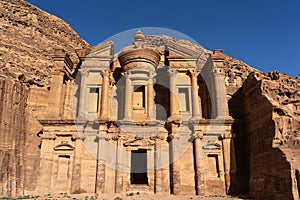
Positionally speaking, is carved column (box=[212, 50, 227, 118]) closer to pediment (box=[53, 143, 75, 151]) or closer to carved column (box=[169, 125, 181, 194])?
carved column (box=[169, 125, 181, 194])

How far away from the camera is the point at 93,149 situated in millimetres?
21062

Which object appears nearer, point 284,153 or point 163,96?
point 284,153

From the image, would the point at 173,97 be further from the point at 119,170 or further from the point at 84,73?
the point at 84,73

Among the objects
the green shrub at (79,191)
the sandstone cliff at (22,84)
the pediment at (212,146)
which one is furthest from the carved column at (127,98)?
the sandstone cliff at (22,84)

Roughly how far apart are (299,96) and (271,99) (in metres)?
1.84

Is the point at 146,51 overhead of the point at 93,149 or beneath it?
overhead

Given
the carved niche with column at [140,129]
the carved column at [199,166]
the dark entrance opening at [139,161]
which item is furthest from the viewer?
the dark entrance opening at [139,161]

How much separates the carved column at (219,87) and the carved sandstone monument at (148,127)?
83 millimetres

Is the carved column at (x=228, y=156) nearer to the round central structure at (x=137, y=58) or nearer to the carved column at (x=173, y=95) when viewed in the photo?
the carved column at (x=173, y=95)

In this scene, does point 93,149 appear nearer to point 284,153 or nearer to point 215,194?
point 215,194

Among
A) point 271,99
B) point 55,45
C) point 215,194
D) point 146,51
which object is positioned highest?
point 55,45

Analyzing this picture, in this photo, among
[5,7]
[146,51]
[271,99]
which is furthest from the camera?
[5,7]

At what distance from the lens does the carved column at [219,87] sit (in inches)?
878

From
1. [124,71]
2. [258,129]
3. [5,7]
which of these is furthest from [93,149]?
[5,7]
